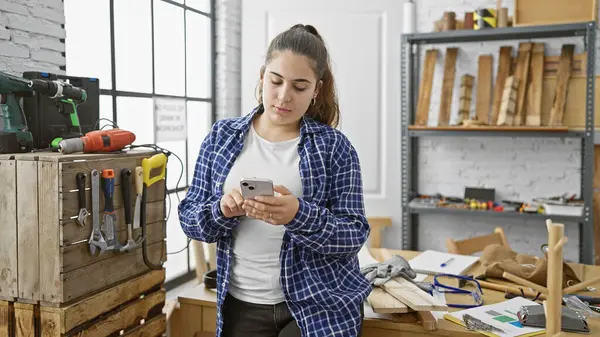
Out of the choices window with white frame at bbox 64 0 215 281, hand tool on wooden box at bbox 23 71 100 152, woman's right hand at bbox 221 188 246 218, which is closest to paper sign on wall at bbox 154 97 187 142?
window with white frame at bbox 64 0 215 281

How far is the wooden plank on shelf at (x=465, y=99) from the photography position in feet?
12.1

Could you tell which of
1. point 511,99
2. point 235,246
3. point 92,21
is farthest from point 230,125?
point 511,99

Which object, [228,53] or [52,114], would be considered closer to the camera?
[52,114]

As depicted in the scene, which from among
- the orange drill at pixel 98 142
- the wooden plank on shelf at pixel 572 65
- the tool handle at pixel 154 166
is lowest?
the tool handle at pixel 154 166

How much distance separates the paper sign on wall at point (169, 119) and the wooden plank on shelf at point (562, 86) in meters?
2.19

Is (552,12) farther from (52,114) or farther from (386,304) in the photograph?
(52,114)

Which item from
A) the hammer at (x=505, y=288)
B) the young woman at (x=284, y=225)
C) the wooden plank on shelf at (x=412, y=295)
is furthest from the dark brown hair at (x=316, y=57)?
→ the hammer at (x=505, y=288)

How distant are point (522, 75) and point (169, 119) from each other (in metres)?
2.14

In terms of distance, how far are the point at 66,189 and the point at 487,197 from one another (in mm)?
2886

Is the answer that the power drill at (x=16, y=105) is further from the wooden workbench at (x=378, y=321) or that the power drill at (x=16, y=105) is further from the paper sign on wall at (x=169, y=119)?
the paper sign on wall at (x=169, y=119)

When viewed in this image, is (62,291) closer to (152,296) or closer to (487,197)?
(152,296)

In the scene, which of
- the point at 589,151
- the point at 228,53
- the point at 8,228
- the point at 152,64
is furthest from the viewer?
the point at 228,53

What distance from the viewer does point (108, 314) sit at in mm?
1713

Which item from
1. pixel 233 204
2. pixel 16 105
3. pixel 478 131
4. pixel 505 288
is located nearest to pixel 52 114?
pixel 16 105
